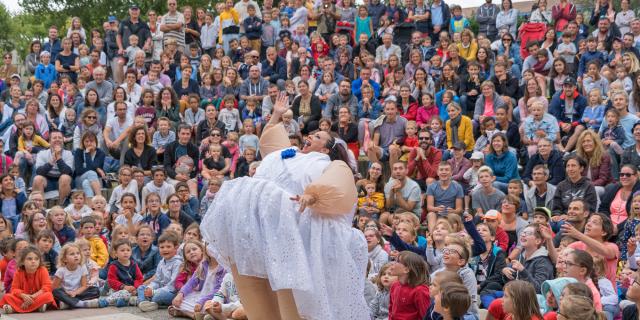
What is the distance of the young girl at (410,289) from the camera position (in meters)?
7.23

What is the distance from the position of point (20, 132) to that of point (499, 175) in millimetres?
6760

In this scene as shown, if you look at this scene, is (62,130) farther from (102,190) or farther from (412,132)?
(412,132)

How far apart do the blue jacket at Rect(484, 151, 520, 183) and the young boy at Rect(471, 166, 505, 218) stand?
628mm

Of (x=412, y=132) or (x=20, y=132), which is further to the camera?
(x=20, y=132)

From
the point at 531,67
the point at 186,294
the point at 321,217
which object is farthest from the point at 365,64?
the point at 321,217

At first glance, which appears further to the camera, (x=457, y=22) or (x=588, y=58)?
(x=457, y=22)

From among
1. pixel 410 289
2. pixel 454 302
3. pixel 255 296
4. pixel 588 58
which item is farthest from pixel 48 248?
pixel 588 58

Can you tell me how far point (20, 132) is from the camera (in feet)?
46.7

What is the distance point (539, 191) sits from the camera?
10.9 meters

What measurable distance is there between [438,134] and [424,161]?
856 millimetres

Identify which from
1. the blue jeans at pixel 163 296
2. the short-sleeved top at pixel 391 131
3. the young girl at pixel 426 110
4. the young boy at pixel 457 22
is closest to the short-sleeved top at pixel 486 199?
the short-sleeved top at pixel 391 131

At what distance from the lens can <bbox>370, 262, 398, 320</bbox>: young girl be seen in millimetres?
7941

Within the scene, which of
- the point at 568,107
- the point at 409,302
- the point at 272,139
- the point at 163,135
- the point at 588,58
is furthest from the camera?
the point at 588,58

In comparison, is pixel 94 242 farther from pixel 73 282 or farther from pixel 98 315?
pixel 98 315
